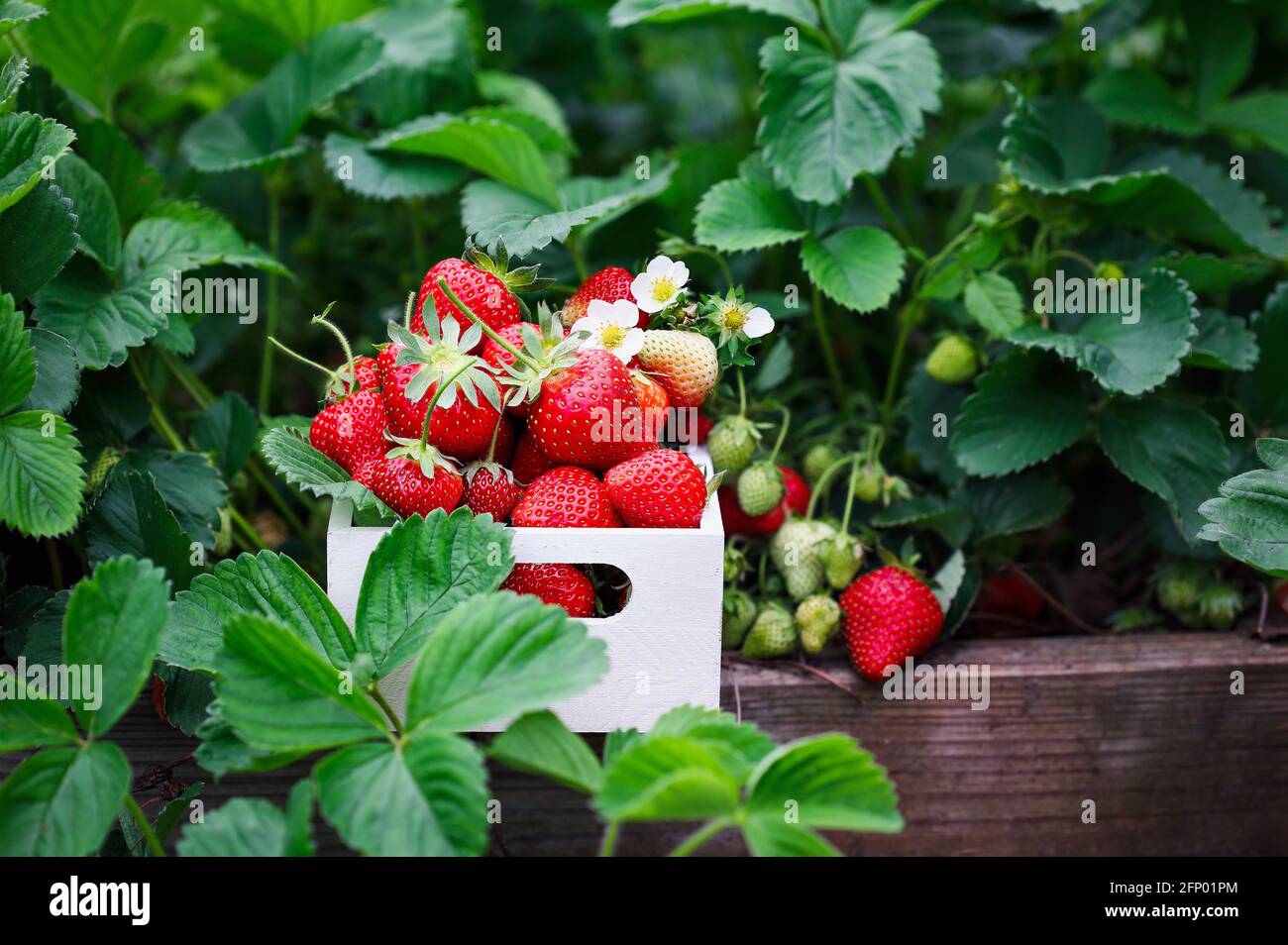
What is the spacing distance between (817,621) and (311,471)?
45 centimetres

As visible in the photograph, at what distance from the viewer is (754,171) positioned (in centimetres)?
113

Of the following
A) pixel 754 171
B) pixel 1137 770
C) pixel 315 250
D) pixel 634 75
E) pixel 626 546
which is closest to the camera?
pixel 626 546

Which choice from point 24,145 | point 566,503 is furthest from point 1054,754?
point 24,145

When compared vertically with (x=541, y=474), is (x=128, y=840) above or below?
below

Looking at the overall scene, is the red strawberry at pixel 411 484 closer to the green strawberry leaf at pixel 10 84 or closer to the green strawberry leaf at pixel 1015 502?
the green strawberry leaf at pixel 10 84

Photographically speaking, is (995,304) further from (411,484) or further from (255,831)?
(255,831)

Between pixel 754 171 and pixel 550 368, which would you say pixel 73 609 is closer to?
pixel 550 368

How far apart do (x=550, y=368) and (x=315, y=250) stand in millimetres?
871

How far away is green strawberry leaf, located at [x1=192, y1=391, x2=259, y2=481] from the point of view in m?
1.05

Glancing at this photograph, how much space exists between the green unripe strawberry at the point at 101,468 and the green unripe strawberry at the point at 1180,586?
39.7 inches

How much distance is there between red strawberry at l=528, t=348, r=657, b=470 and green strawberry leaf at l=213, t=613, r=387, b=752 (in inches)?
9.9

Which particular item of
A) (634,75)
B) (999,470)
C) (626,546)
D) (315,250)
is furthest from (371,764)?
(634,75)

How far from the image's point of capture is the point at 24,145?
0.84 meters

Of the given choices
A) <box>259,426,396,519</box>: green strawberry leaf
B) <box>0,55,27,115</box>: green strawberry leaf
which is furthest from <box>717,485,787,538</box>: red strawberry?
<box>0,55,27,115</box>: green strawberry leaf
